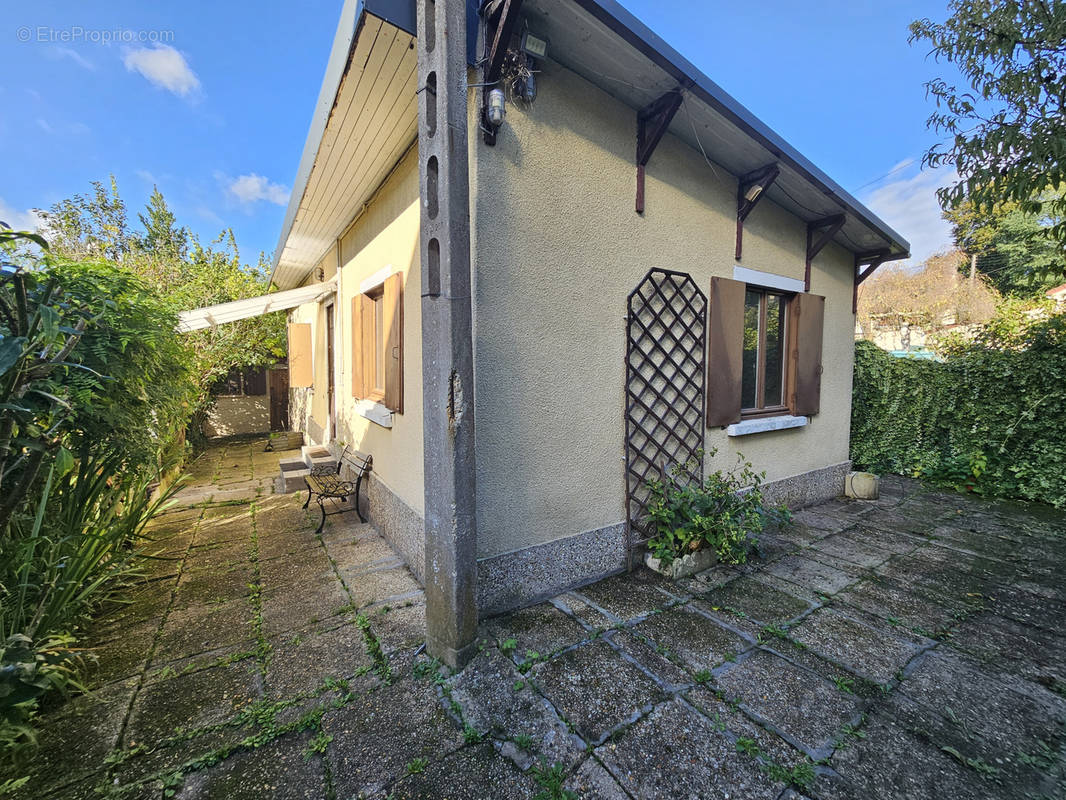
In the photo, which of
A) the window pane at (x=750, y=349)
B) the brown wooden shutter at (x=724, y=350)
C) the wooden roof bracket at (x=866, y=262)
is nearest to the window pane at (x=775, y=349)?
the window pane at (x=750, y=349)

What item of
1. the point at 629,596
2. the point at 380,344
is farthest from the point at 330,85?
the point at 629,596

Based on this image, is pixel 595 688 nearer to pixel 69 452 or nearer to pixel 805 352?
pixel 69 452

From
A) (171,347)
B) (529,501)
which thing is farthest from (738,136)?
(171,347)

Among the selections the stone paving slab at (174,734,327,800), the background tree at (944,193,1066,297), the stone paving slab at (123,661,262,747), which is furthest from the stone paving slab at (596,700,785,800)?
the background tree at (944,193,1066,297)

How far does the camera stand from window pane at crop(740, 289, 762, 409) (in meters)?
4.97

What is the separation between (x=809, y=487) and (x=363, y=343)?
6.16 metres

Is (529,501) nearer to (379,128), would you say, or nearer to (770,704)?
(770,704)

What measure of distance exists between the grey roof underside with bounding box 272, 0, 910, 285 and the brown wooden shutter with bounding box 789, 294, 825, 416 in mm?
1141

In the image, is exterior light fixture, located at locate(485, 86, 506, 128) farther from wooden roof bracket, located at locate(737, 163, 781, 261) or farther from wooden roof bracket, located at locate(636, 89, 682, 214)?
wooden roof bracket, located at locate(737, 163, 781, 261)

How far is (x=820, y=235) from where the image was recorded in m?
5.33

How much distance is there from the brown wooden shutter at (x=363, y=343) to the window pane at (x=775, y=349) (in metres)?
4.91

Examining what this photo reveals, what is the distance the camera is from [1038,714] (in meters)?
2.23

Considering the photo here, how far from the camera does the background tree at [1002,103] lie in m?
3.81

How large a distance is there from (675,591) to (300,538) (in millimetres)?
3843
